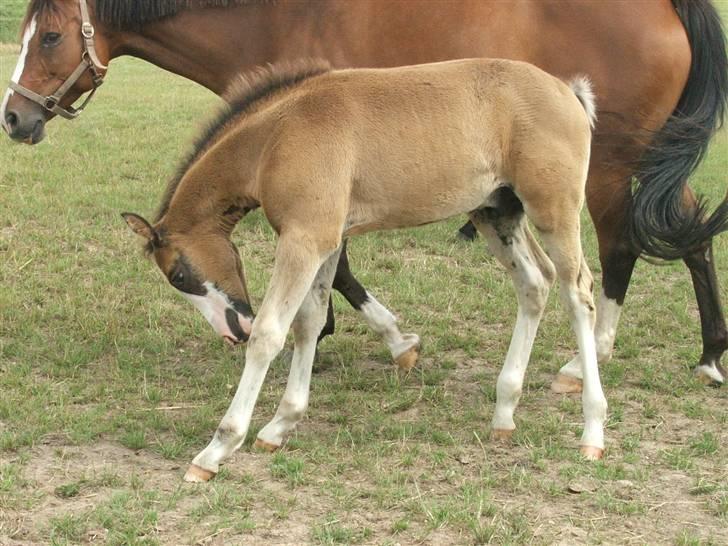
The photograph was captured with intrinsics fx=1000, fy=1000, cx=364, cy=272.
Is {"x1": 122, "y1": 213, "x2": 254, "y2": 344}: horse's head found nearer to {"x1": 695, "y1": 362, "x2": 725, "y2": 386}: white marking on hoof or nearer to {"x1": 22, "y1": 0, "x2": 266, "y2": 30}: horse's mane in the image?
{"x1": 22, "y1": 0, "x2": 266, "y2": 30}: horse's mane

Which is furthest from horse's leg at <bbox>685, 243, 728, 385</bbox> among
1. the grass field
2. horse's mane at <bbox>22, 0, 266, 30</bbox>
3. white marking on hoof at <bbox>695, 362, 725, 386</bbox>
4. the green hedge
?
the green hedge

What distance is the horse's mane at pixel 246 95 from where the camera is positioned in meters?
4.32

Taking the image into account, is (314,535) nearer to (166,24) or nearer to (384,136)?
(384,136)

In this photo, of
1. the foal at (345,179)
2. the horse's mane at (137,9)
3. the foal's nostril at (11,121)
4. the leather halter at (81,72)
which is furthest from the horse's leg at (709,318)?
the foal's nostril at (11,121)

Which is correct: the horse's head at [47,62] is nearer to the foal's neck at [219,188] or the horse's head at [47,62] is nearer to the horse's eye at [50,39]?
the horse's eye at [50,39]

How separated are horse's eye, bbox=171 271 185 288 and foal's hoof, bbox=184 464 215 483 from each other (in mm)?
800

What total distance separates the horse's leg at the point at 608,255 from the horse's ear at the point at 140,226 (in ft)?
7.28

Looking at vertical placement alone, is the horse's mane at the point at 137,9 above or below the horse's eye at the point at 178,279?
above

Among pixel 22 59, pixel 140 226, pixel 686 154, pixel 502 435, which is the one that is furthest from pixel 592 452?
pixel 22 59

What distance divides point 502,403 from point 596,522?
0.95m

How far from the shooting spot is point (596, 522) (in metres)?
3.59

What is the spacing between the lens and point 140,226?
13.7 ft

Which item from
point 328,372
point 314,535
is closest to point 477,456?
point 314,535

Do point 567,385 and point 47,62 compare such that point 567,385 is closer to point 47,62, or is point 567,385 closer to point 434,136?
point 434,136
